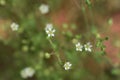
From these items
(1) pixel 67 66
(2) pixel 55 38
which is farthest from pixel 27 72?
(1) pixel 67 66

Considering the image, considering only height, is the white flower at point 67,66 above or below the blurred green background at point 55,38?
below

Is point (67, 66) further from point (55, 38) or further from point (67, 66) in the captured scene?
point (55, 38)

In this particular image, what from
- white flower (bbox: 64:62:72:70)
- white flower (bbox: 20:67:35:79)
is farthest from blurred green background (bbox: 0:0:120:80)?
white flower (bbox: 64:62:72:70)

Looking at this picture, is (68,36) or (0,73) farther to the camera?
(0,73)

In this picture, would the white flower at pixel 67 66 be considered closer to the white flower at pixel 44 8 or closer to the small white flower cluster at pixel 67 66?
the small white flower cluster at pixel 67 66

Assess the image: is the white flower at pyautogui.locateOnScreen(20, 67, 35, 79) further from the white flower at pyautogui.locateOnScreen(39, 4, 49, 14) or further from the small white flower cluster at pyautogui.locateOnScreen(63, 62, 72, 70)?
the small white flower cluster at pyautogui.locateOnScreen(63, 62, 72, 70)

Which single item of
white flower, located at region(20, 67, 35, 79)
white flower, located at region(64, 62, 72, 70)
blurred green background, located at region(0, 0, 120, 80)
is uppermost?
blurred green background, located at region(0, 0, 120, 80)

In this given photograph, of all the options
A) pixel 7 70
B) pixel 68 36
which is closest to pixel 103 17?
pixel 68 36

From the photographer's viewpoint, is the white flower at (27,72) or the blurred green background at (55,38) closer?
the blurred green background at (55,38)

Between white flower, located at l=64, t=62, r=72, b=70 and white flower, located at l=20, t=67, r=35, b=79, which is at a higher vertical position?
white flower, located at l=20, t=67, r=35, b=79

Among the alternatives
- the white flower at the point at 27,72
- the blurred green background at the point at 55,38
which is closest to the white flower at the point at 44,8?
the blurred green background at the point at 55,38

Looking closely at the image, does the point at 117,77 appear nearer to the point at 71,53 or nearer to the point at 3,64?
the point at 71,53
